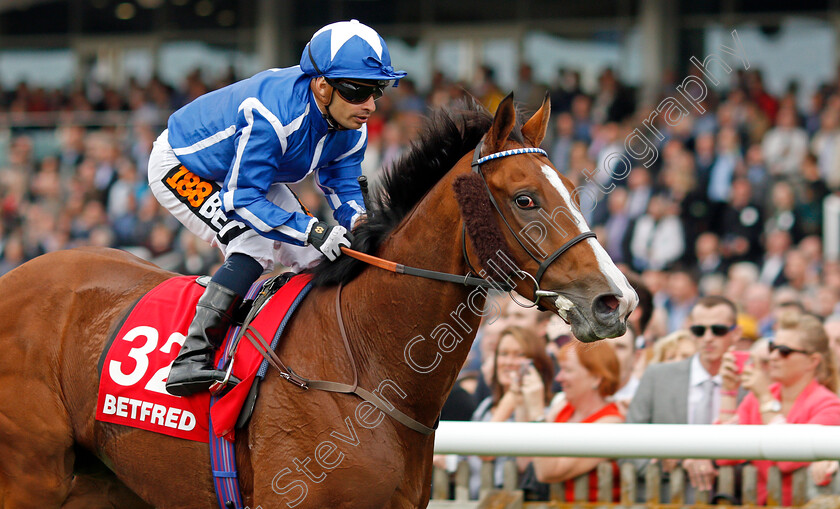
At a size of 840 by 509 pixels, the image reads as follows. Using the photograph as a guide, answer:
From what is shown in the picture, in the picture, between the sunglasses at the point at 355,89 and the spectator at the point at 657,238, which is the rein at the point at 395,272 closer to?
the sunglasses at the point at 355,89

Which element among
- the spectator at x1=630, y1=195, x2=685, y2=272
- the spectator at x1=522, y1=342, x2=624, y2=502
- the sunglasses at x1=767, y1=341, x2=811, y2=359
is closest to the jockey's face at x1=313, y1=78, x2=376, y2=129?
the spectator at x1=522, y1=342, x2=624, y2=502

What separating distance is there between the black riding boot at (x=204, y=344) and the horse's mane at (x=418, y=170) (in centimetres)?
35

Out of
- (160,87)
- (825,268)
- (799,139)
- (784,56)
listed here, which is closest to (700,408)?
(825,268)

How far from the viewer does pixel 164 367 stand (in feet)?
11.4

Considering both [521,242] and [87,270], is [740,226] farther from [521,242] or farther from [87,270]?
[87,270]

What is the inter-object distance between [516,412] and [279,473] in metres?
2.25

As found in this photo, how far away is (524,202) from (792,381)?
2293 millimetres

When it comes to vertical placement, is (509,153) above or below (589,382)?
above

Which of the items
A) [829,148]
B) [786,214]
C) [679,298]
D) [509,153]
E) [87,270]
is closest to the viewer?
[509,153]

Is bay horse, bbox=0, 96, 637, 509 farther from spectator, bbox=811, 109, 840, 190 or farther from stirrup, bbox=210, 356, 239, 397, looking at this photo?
spectator, bbox=811, 109, 840, 190

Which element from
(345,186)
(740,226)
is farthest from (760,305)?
(345,186)

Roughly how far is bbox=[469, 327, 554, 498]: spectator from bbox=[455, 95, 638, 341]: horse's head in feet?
7.21

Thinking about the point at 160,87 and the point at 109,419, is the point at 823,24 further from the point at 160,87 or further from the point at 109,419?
the point at 109,419

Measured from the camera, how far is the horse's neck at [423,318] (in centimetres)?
322
